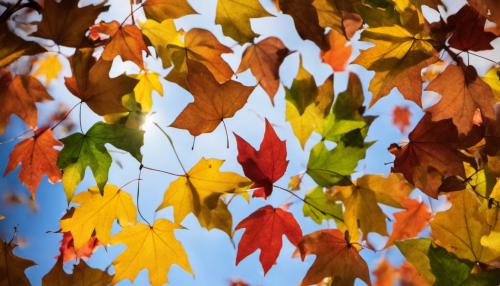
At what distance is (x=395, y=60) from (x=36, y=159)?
1.07m

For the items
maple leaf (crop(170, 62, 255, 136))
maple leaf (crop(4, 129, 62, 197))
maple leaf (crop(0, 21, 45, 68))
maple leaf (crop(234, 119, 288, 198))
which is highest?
maple leaf (crop(0, 21, 45, 68))

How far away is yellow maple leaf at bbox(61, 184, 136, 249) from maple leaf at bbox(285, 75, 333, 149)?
59cm

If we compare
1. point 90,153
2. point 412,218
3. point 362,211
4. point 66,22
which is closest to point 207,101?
point 90,153

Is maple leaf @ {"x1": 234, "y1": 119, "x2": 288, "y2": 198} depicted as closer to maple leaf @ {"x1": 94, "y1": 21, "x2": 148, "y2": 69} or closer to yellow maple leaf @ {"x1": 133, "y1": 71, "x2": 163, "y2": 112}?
maple leaf @ {"x1": 94, "y1": 21, "x2": 148, "y2": 69}

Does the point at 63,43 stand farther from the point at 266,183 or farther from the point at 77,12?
the point at 266,183

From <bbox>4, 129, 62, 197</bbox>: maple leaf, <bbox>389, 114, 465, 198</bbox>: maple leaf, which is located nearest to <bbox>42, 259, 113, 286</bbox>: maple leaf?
<bbox>4, 129, 62, 197</bbox>: maple leaf

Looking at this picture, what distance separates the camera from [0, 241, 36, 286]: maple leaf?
1113mm

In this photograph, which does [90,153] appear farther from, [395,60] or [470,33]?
[470,33]

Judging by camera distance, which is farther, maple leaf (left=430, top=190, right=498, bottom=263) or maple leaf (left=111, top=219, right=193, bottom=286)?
maple leaf (left=111, top=219, right=193, bottom=286)

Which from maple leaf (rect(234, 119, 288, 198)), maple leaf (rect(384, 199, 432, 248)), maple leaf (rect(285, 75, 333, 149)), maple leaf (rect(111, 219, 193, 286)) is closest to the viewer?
maple leaf (rect(234, 119, 288, 198))

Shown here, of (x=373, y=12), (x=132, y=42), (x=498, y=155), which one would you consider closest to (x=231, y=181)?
(x=132, y=42)

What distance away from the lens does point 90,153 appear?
3.34 feet

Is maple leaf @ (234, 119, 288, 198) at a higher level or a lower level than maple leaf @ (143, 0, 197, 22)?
lower

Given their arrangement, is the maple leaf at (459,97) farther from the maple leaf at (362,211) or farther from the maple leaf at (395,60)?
the maple leaf at (362,211)
